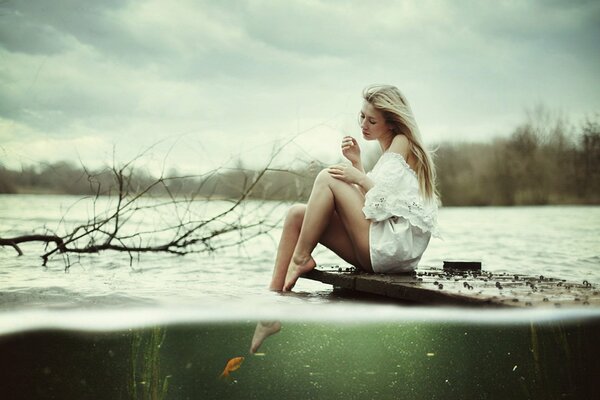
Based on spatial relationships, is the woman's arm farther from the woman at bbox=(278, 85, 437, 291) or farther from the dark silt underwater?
the dark silt underwater

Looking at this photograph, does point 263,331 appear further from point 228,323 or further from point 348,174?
point 348,174

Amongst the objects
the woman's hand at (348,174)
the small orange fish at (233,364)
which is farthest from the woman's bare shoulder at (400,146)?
the small orange fish at (233,364)

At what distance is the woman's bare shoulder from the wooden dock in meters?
0.69

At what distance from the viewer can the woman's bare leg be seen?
3.63 m

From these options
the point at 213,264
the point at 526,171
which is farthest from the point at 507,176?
the point at 213,264

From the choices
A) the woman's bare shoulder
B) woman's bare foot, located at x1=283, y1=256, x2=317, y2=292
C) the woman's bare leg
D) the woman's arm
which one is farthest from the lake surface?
the woman's bare shoulder

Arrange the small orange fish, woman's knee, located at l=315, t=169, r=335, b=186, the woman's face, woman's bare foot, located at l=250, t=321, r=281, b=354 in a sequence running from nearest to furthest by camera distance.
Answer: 1. woman's knee, located at l=315, t=169, r=335, b=186
2. the woman's face
3. woman's bare foot, located at l=250, t=321, r=281, b=354
4. the small orange fish

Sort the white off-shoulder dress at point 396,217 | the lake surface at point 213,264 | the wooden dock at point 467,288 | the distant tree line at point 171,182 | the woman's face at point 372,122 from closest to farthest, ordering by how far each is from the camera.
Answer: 1. the wooden dock at point 467,288
2. the white off-shoulder dress at point 396,217
3. the woman's face at point 372,122
4. the lake surface at point 213,264
5. the distant tree line at point 171,182

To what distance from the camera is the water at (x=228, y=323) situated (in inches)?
163

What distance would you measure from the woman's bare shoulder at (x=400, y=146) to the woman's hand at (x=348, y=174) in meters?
0.24

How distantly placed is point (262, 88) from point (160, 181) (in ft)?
9.29

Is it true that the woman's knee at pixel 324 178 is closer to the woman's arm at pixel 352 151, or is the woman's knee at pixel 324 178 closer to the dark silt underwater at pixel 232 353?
the woman's arm at pixel 352 151

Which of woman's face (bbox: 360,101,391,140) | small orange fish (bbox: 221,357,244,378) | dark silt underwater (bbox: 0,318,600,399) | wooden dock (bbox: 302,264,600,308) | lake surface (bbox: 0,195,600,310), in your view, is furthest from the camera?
small orange fish (bbox: 221,357,244,378)

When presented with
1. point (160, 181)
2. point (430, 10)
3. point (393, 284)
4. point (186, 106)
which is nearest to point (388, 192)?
point (393, 284)
